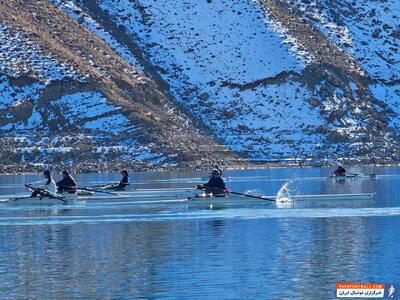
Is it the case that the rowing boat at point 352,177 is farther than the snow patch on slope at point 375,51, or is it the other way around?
the snow patch on slope at point 375,51

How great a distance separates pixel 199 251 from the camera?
131ft

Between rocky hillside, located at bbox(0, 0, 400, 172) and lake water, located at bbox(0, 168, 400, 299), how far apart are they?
285 ft

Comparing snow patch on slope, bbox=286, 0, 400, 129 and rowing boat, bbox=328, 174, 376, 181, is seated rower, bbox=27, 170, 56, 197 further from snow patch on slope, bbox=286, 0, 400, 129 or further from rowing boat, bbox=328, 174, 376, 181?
snow patch on slope, bbox=286, 0, 400, 129

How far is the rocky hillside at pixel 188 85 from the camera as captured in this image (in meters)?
148

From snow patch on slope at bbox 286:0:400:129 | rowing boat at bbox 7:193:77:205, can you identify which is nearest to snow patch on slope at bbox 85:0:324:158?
snow patch on slope at bbox 286:0:400:129

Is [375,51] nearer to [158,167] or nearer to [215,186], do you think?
[158,167]

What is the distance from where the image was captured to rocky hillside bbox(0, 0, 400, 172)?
148500mm

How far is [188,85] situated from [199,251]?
454ft

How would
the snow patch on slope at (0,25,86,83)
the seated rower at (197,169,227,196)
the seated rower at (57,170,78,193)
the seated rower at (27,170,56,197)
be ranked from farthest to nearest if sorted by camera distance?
the snow patch on slope at (0,25,86,83) → the seated rower at (57,170,78,193) → the seated rower at (27,170,56,197) → the seated rower at (197,169,227,196)

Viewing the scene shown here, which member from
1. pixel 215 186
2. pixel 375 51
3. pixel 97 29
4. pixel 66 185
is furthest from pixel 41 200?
pixel 375 51

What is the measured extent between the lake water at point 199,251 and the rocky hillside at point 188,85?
86791 millimetres

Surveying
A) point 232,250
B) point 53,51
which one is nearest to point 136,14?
point 53,51

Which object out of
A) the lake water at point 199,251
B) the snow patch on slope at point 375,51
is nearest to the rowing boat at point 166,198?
the lake water at point 199,251

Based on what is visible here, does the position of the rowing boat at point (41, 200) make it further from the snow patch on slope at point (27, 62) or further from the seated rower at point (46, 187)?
the snow patch on slope at point (27, 62)
